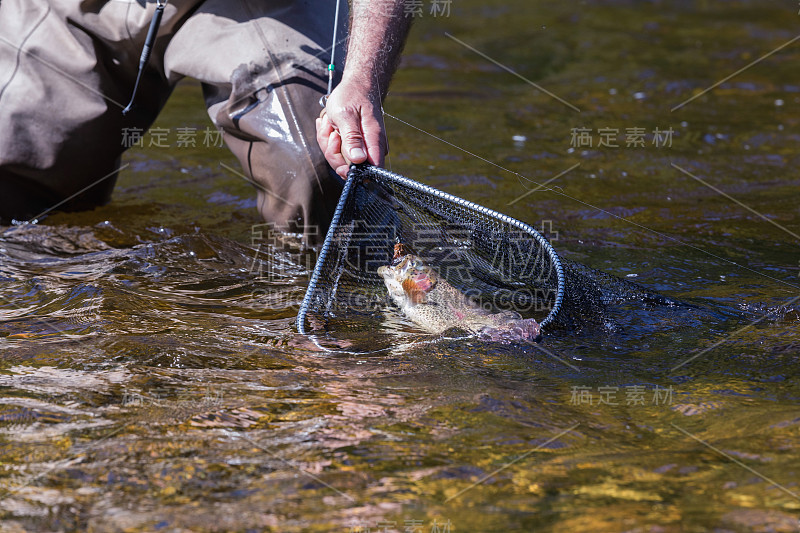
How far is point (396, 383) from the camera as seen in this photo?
8.61 feet

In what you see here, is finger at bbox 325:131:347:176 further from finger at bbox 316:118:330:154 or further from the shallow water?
the shallow water

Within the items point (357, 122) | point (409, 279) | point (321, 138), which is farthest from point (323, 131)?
point (409, 279)

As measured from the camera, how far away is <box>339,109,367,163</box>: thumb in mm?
2900

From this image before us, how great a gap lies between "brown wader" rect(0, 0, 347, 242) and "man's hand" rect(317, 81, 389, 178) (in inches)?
18.6

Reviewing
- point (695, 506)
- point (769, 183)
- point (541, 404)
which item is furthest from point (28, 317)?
point (769, 183)

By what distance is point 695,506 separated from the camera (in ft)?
6.38

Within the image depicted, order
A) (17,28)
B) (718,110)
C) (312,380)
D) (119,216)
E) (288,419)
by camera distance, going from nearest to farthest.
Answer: (288,419) → (312,380) → (17,28) → (119,216) → (718,110)

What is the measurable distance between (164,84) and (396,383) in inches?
82.9

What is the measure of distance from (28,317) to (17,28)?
1417 mm

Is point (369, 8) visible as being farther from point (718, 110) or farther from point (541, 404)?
point (718, 110)

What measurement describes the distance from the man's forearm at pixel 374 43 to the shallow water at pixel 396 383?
0.89 metres

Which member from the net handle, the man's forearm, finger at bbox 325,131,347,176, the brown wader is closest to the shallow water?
the net handle

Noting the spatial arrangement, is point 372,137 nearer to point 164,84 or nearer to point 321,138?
point 321,138

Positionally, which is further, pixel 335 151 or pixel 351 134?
pixel 335 151
